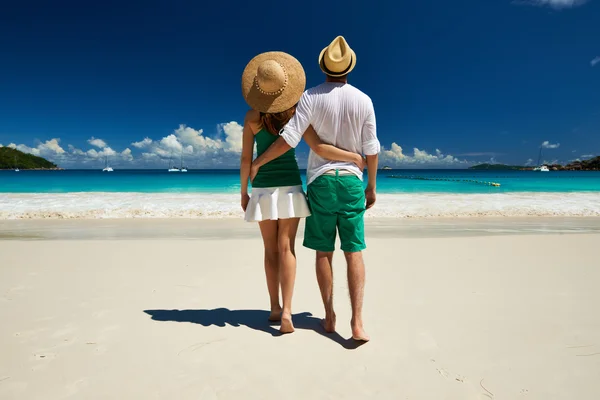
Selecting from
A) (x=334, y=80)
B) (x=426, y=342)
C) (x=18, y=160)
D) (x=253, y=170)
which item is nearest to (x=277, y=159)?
(x=253, y=170)

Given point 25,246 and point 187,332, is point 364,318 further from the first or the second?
point 25,246

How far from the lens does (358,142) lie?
2514 millimetres

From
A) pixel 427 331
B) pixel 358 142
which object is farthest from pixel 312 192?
pixel 427 331

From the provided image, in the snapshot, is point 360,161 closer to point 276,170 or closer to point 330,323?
point 276,170

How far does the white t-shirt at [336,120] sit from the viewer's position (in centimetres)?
240

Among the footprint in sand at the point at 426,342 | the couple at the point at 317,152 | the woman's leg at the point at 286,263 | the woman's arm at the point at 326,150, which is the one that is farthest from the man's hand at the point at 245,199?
the footprint in sand at the point at 426,342

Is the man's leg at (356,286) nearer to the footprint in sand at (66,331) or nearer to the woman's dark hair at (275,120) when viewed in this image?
the woman's dark hair at (275,120)

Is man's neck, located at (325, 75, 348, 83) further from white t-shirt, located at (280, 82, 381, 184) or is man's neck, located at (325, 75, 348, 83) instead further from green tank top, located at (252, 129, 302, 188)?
green tank top, located at (252, 129, 302, 188)

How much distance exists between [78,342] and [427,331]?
2412mm

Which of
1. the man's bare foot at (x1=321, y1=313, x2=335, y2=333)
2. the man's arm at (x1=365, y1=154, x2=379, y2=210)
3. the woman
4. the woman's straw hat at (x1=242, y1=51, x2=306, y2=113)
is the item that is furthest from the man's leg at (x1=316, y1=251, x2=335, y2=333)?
the woman's straw hat at (x1=242, y1=51, x2=306, y2=113)

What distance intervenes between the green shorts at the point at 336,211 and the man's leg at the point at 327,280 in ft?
0.25

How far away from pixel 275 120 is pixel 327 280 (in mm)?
1161

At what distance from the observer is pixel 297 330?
9.03 feet

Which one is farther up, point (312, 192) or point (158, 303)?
point (312, 192)
